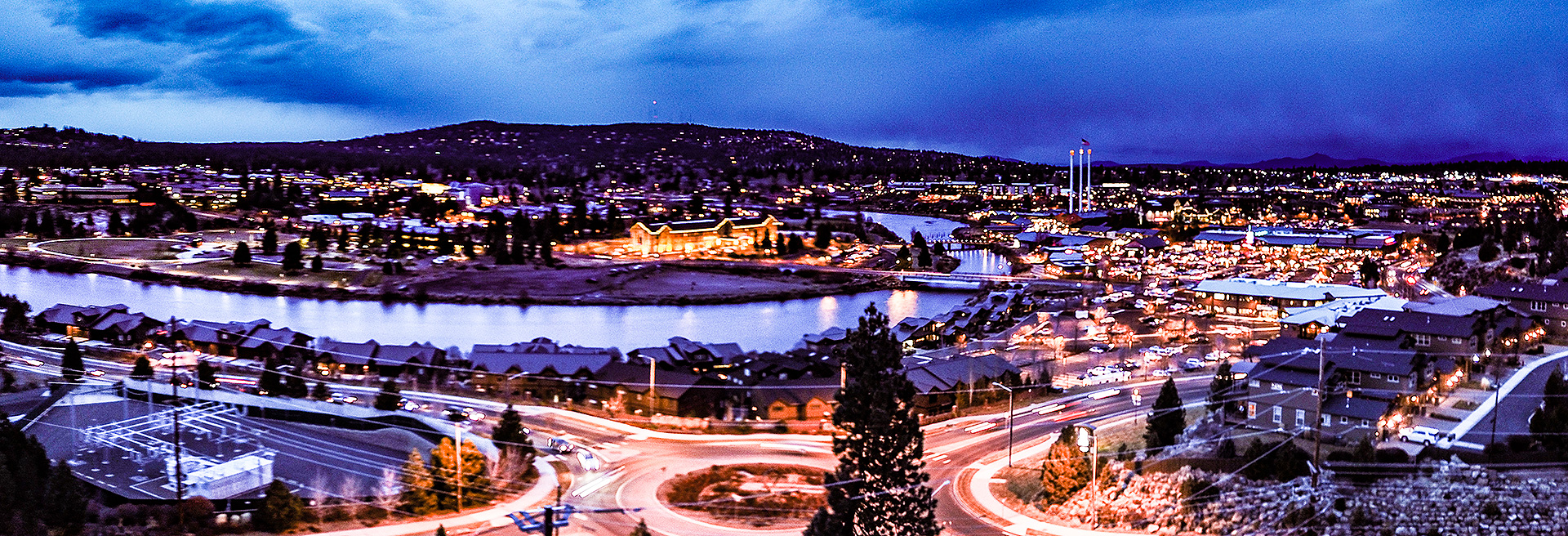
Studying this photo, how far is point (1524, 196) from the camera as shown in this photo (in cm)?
3127

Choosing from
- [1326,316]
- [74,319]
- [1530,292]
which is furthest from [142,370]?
[1530,292]

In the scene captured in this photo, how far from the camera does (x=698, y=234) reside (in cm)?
2284

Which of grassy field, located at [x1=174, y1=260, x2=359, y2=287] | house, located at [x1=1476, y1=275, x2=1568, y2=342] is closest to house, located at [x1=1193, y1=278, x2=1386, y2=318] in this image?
house, located at [x1=1476, y1=275, x2=1568, y2=342]

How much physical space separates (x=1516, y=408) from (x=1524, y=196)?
30.7 metres

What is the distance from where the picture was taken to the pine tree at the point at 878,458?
155 inches

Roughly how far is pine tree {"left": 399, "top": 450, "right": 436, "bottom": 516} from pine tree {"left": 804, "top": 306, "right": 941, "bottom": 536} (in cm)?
208

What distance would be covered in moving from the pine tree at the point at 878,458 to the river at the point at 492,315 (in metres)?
6.91

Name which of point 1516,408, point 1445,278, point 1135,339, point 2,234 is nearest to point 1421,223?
point 1445,278

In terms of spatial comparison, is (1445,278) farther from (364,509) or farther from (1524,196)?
(1524,196)

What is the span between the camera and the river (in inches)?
469

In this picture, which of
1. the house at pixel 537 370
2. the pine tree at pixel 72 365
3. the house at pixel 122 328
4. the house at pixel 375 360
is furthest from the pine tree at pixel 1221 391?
the house at pixel 122 328

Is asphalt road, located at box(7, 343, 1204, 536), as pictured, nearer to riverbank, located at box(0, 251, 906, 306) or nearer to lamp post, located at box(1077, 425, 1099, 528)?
lamp post, located at box(1077, 425, 1099, 528)

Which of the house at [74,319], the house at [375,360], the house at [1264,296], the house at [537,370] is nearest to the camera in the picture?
the house at [537,370]

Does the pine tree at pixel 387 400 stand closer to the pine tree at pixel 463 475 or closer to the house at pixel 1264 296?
the pine tree at pixel 463 475
